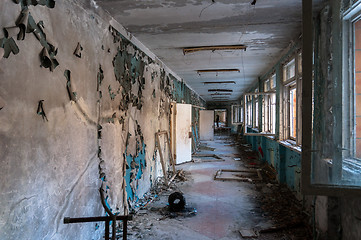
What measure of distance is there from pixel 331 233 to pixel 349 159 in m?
0.81

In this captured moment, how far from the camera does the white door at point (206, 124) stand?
47.1ft

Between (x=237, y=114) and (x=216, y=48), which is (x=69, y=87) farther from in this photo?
(x=237, y=114)

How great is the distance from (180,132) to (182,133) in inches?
6.3

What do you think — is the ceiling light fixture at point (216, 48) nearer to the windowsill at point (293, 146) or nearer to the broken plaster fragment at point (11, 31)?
the windowsill at point (293, 146)

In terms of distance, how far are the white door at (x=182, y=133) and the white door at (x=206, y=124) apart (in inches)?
251

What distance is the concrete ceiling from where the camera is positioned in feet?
9.18

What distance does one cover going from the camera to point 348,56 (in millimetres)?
2309

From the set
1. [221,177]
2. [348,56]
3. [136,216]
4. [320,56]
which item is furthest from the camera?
[221,177]

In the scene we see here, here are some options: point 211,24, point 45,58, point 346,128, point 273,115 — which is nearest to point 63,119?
point 45,58

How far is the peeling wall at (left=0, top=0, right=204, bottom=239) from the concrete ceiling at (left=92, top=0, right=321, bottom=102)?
356 mm

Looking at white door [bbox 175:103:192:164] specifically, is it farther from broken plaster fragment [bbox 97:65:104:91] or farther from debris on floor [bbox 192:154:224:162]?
broken plaster fragment [bbox 97:65:104:91]

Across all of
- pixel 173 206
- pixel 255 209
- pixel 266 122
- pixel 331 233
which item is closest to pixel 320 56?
pixel 331 233

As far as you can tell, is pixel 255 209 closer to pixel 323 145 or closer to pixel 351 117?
pixel 323 145

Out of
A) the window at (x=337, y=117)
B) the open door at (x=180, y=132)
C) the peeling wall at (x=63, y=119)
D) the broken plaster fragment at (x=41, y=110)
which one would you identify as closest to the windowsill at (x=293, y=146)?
the window at (x=337, y=117)
